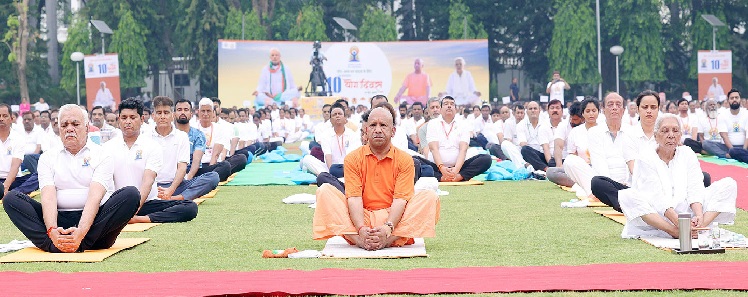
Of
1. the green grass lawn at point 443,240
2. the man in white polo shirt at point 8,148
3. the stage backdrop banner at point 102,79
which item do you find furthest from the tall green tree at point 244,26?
the green grass lawn at point 443,240

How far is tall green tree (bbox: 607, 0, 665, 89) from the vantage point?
44.0 metres

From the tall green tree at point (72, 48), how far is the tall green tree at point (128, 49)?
96 cm

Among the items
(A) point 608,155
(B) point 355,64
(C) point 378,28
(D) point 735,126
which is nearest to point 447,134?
(A) point 608,155

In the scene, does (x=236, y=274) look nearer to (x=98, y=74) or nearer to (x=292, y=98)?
(x=98, y=74)

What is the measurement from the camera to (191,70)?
47.3 meters

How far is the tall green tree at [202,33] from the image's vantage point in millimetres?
46531

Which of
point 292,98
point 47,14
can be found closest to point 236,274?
point 292,98

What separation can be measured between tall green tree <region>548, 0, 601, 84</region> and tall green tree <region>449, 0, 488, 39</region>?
10.9 feet

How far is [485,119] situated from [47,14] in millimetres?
27638

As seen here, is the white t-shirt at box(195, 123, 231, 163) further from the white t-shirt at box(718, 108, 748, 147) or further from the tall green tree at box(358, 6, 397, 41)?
the tall green tree at box(358, 6, 397, 41)

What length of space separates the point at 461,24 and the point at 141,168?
37.1 meters

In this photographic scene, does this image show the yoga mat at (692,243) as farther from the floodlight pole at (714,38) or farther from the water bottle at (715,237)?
the floodlight pole at (714,38)

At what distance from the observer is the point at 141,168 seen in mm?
Result: 10422

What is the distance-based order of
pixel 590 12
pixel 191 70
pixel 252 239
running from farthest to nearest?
pixel 191 70 → pixel 590 12 → pixel 252 239
